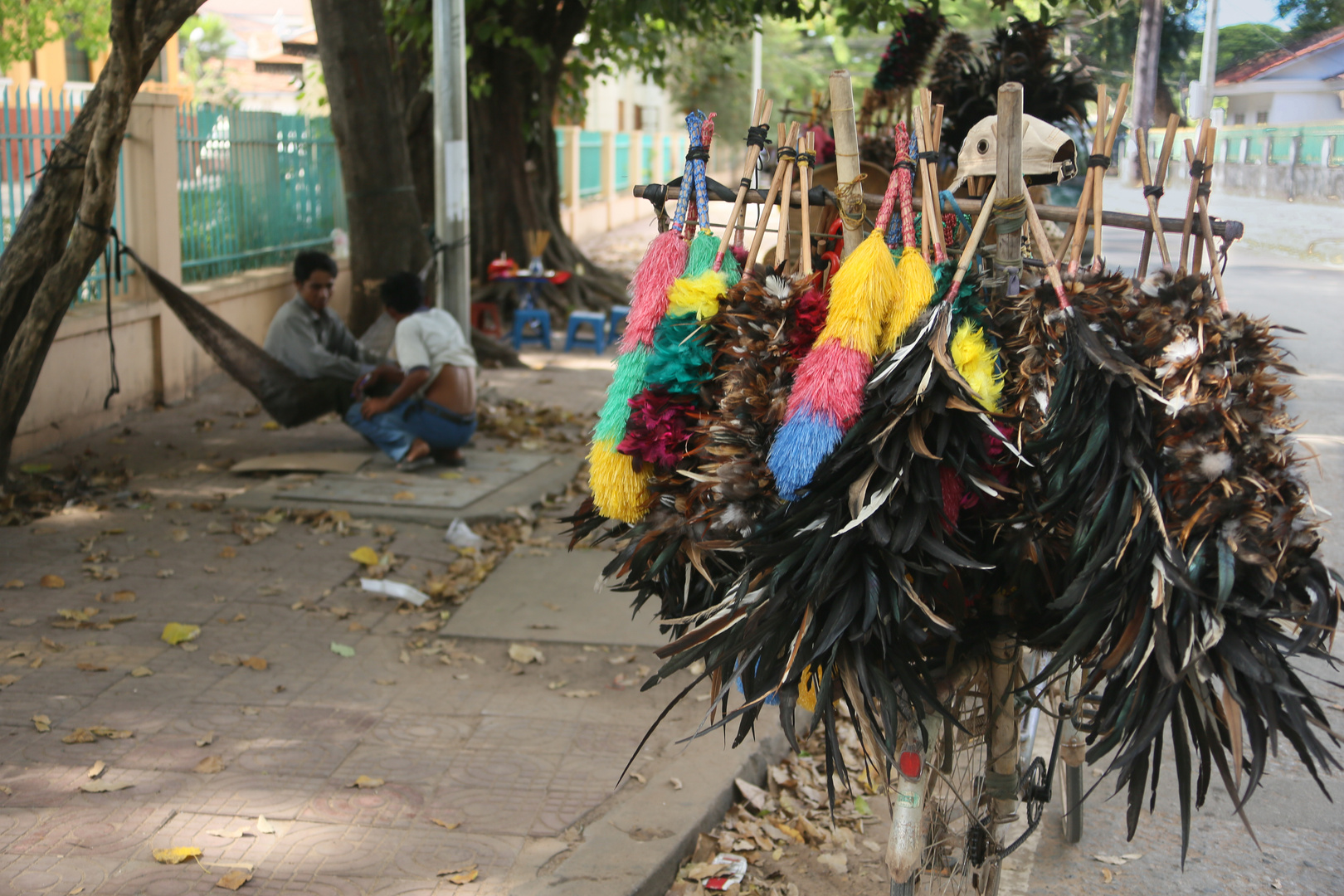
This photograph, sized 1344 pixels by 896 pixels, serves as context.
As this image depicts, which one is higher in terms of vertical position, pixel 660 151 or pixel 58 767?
pixel 660 151

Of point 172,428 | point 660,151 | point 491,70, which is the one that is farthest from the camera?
point 660,151

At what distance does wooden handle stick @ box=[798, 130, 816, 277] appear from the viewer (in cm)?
241

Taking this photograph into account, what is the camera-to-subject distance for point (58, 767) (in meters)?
3.34

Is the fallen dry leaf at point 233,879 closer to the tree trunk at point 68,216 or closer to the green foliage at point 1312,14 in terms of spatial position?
the tree trunk at point 68,216

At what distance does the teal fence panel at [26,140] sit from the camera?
690cm

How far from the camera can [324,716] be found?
12.6ft

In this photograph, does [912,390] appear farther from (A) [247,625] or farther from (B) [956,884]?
(A) [247,625]

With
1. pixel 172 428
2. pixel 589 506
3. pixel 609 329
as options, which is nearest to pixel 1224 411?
pixel 589 506

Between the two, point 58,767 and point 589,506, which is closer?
point 589,506

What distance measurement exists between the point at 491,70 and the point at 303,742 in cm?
1029

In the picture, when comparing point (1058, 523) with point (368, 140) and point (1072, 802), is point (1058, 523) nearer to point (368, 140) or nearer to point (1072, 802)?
point (1072, 802)

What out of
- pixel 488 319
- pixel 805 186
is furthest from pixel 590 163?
pixel 805 186

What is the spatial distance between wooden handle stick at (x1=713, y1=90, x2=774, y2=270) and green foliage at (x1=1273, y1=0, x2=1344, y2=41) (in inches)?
191

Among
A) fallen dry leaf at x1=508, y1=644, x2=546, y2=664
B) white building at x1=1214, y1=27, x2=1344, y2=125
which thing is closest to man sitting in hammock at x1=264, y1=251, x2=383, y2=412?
fallen dry leaf at x1=508, y1=644, x2=546, y2=664
